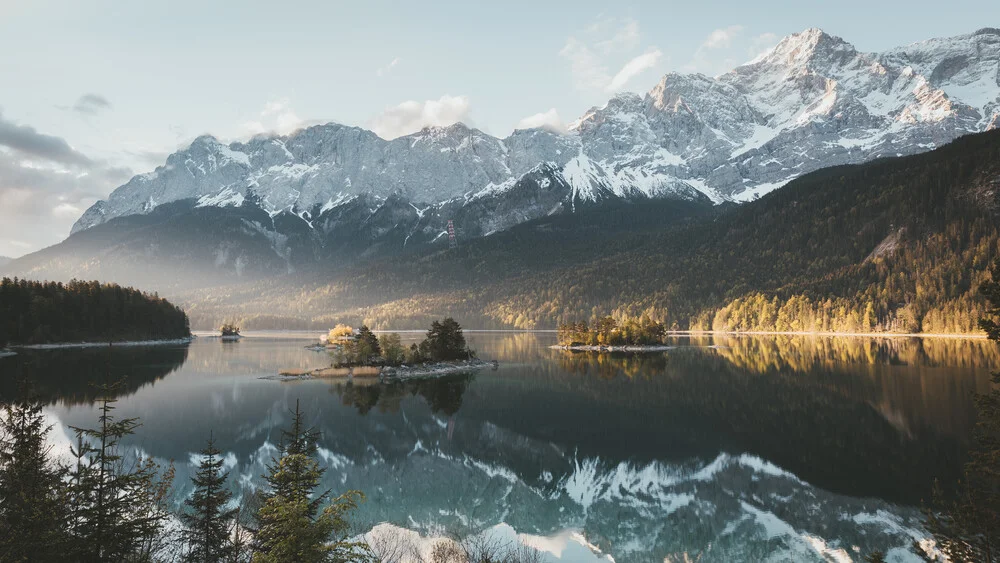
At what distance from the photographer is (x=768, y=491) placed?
3231 centimetres

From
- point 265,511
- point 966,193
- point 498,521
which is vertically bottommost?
point 498,521

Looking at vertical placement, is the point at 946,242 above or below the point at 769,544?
above

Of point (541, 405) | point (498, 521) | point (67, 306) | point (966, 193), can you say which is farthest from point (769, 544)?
point (966, 193)

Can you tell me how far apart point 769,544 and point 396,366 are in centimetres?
7830

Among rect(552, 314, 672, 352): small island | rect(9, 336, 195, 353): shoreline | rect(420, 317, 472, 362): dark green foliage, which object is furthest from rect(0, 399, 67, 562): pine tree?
rect(9, 336, 195, 353): shoreline

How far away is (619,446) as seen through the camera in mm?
43688

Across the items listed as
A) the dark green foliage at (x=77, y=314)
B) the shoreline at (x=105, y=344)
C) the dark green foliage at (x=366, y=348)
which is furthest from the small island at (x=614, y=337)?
the shoreline at (x=105, y=344)

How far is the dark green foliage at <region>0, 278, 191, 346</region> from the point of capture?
132 meters

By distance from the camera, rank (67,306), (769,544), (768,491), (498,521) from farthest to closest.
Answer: (67,306)
(768,491)
(498,521)
(769,544)

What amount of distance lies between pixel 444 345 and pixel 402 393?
1369 inches

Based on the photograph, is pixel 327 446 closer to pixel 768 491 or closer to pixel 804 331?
pixel 768 491

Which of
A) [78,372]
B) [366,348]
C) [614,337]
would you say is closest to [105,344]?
[78,372]

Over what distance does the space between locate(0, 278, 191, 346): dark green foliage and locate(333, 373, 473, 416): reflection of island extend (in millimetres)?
80833

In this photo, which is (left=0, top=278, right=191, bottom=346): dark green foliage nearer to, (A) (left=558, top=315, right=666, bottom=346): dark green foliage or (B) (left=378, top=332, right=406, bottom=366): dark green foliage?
(B) (left=378, top=332, right=406, bottom=366): dark green foliage
